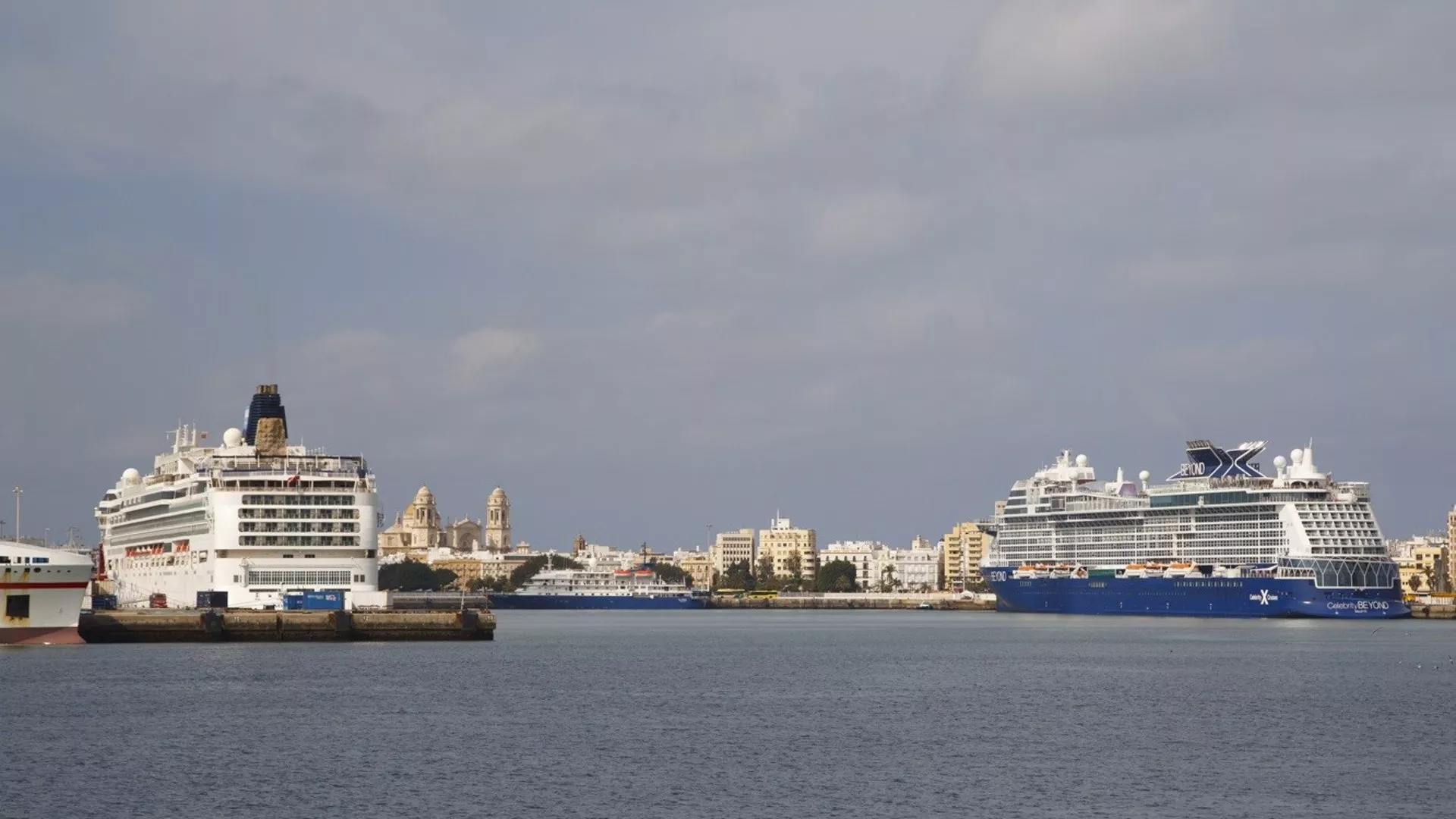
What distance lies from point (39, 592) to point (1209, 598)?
78138 millimetres

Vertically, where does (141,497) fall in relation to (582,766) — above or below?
above

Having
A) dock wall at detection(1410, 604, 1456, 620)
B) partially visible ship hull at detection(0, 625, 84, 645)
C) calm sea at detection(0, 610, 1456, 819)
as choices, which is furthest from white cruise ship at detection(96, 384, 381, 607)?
dock wall at detection(1410, 604, 1456, 620)

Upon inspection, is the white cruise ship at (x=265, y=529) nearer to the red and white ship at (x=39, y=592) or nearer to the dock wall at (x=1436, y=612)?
the red and white ship at (x=39, y=592)

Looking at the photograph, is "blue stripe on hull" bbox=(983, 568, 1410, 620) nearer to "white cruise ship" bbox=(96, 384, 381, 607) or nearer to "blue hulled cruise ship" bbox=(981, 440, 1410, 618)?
"blue hulled cruise ship" bbox=(981, 440, 1410, 618)

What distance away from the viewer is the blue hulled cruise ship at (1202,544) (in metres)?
120

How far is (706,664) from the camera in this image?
7494 centimetres

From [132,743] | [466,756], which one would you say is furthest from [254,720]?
[466,756]

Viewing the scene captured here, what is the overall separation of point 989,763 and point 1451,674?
108 feet

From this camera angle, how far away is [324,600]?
270ft

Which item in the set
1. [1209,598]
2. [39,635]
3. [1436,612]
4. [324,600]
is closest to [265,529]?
[324,600]

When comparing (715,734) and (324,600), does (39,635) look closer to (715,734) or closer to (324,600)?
(324,600)

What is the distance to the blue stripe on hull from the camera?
11938 cm

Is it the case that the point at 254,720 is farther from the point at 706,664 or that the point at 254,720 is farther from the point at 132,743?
the point at 706,664

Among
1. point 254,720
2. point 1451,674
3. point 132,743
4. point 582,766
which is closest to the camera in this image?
point 582,766
